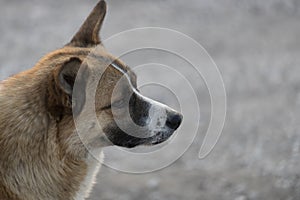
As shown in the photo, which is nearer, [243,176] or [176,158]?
[243,176]

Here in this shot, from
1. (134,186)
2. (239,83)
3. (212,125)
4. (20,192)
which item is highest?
(239,83)

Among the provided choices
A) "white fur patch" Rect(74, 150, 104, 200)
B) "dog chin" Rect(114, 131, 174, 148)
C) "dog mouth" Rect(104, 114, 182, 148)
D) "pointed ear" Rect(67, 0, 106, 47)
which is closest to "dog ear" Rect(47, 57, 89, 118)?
"dog mouth" Rect(104, 114, 182, 148)

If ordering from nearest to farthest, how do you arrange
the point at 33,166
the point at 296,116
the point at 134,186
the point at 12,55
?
→ the point at 33,166 < the point at 134,186 < the point at 296,116 < the point at 12,55

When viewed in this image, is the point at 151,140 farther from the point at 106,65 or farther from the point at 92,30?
the point at 92,30

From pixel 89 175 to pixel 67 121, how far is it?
0.61 meters

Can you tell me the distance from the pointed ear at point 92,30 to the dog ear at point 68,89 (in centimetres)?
86

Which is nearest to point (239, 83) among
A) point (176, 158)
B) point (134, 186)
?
point (176, 158)

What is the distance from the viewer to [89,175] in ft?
19.8

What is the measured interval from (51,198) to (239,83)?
7.85m

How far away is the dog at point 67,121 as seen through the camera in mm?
5512

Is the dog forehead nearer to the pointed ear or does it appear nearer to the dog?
the dog

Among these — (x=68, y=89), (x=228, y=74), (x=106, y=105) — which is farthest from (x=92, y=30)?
(x=228, y=74)

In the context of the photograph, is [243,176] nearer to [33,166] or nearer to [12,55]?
[33,166]

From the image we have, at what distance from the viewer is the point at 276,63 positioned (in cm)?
1384
